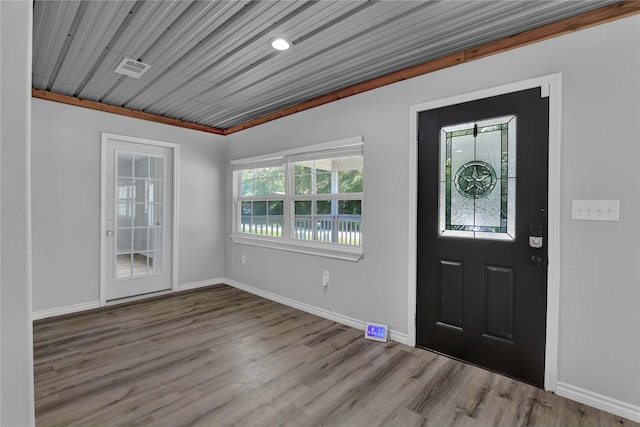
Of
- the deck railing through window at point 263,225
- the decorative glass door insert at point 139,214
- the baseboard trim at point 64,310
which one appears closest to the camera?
the baseboard trim at point 64,310

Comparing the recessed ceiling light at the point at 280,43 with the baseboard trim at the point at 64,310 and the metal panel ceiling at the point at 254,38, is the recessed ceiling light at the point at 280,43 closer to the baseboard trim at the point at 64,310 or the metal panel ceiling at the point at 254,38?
the metal panel ceiling at the point at 254,38

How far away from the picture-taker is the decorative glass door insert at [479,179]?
7.47 feet

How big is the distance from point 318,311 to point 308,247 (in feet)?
2.37

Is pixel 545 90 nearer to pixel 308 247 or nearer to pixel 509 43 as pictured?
pixel 509 43

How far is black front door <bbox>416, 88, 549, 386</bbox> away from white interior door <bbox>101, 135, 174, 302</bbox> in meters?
3.43

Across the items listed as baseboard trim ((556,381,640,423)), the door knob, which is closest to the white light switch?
the door knob

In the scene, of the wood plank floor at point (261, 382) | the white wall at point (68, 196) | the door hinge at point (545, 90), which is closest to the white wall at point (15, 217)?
the wood plank floor at point (261, 382)

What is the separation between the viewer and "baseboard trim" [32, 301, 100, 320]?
3331 mm

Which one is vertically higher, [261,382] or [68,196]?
[68,196]

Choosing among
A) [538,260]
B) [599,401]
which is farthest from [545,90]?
[599,401]

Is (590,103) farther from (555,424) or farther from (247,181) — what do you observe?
(247,181)

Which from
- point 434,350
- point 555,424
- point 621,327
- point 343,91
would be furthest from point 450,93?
point 555,424

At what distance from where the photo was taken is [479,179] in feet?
7.88

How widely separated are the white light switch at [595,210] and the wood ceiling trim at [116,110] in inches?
174
